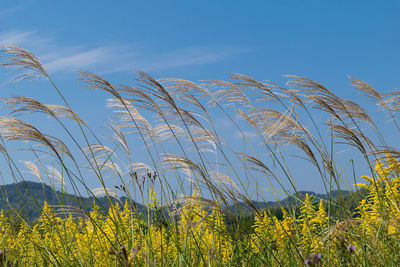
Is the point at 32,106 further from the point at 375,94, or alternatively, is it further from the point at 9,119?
the point at 375,94

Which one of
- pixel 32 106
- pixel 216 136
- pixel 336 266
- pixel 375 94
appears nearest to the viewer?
pixel 336 266

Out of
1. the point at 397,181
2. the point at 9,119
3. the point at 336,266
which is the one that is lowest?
the point at 336,266

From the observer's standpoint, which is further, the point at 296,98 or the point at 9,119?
the point at 296,98

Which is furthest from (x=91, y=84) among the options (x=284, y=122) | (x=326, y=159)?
(x=326, y=159)

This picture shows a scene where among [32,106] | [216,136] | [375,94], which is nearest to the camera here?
[32,106]

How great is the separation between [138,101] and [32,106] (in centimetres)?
85

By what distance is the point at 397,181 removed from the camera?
4.25 m

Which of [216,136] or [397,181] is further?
[397,181]

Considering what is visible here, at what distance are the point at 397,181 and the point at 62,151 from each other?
3.37 metres

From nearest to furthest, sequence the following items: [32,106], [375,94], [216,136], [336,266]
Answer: [336,266] → [32,106] → [216,136] → [375,94]

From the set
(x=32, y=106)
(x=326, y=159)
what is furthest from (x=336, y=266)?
(x=32, y=106)

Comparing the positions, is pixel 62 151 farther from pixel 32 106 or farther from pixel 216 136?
pixel 216 136

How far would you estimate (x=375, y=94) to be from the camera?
13.8ft

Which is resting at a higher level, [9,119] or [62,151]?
[9,119]
